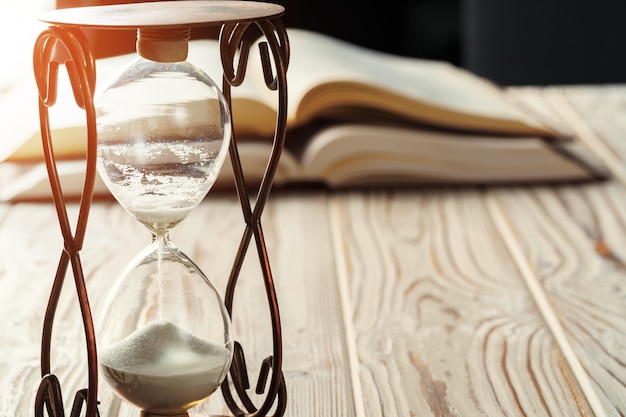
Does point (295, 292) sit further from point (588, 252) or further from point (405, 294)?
point (588, 252)

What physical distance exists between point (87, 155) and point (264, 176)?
0.15 m

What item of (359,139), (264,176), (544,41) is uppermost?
(544,41)

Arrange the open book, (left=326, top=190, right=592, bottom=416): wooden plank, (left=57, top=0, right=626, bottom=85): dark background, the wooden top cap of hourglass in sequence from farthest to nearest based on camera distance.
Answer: (left=57, top=0, right=626, bottom=85): dark background
the open book
(left=326, top=190, right=592, bottom=416): wooden plank
the wooden top cap of hourglass

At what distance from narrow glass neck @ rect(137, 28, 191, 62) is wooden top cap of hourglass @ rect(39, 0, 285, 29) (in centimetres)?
1

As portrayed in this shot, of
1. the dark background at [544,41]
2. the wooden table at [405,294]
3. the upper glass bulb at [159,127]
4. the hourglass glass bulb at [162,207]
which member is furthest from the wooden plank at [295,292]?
the dark background at [544,41]

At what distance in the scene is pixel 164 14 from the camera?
62cm

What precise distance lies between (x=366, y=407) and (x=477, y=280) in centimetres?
37

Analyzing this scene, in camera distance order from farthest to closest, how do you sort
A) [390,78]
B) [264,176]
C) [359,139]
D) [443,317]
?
[390,78] < [359,139] < [443,317] < [264,176]

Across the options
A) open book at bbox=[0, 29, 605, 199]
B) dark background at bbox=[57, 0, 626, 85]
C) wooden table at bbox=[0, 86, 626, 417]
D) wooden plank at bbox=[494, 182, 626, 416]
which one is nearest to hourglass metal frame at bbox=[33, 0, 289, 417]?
wooden table at bbox=[0, 86, 626, 417]

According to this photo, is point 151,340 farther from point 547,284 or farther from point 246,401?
point 547,284

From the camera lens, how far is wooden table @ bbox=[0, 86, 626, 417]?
33.7 inches

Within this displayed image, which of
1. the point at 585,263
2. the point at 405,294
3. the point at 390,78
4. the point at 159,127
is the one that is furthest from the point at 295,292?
the point at 390,78

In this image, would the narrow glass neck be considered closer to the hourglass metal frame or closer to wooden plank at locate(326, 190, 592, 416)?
the hourglass metal frame

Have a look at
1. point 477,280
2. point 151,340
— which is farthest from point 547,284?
point 151,340
